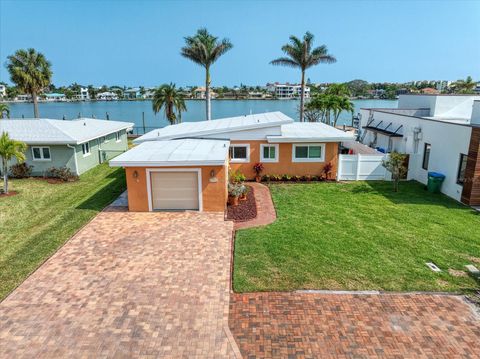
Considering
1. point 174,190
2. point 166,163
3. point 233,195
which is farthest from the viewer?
point 233,195

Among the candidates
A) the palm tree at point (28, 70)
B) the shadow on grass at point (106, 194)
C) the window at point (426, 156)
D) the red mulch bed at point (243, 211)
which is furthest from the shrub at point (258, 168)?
the palm tree at point (28, 70)

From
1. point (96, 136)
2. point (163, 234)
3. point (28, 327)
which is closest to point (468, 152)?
point (163, 234)

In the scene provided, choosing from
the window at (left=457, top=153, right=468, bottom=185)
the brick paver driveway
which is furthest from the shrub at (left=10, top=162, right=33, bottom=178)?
the window at (left=457, top=153, right=468, bottom=185)

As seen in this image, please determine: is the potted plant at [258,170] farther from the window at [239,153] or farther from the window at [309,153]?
the window at [309,153]

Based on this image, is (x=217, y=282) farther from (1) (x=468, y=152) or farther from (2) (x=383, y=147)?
(2) (x=383, y=147)

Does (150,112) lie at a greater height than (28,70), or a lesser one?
lesser

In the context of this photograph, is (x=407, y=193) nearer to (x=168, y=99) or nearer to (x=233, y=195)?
(x=233, y=195)

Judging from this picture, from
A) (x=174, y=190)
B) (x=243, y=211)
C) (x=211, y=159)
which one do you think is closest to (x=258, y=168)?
(x=243, y=211)

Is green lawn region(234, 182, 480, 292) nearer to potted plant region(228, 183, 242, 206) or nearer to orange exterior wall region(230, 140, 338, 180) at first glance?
potted plant region(228, 183, 242, 206)
